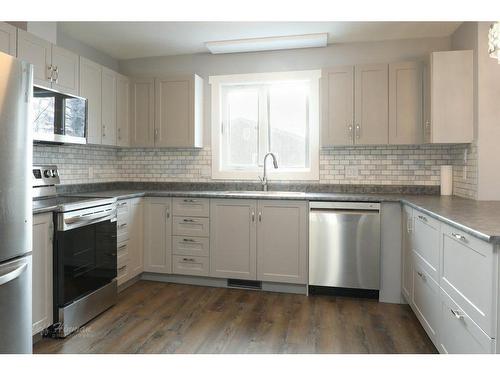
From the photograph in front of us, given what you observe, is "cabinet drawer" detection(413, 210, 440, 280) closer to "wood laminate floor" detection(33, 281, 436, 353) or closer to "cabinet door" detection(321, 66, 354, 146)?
"wood laminate floor" detection(33, 281, 436, 353)

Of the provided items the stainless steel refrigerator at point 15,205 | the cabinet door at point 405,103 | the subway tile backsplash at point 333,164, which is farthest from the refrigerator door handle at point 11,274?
the cabinet door at point 405,103

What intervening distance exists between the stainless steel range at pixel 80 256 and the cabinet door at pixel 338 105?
2.15 meters

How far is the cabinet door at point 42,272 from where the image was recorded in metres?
2.25

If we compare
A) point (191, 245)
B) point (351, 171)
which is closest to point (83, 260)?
point (191, 245)

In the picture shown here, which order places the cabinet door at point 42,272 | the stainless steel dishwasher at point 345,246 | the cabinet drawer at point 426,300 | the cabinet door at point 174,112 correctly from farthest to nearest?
the cabinet door at point 174,112
the stainless steel dishwasher at point 345,246
the cabinet door at point 42,272
the cabinet drawer at point 426,300

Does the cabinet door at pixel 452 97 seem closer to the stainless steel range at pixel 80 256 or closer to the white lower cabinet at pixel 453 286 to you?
the white lower cabinet at pixel 453 286

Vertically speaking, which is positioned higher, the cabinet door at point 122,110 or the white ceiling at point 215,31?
the white ceiling at point 215,31

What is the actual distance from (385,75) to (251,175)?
1695 mm

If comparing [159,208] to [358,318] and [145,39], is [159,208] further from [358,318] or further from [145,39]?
[358,318]

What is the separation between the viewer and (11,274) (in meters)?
1.76

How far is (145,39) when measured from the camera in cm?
362

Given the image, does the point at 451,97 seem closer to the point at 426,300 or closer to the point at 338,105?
the point at 338,105

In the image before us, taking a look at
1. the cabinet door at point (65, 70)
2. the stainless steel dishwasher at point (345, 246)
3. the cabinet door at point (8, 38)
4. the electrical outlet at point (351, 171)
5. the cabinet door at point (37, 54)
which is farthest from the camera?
the electrical outlet at point (351, 171)
